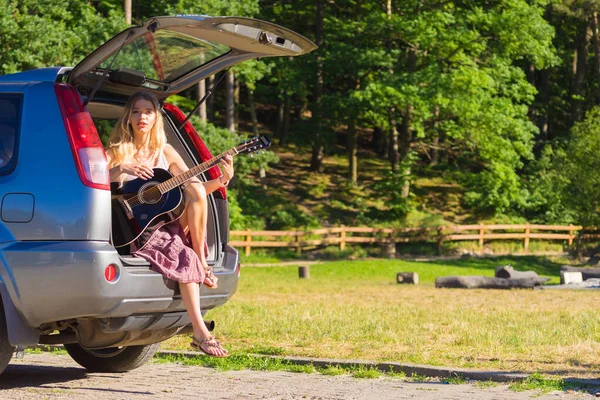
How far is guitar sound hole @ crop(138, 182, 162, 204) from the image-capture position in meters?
7.28

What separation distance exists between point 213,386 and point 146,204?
62.1 inches

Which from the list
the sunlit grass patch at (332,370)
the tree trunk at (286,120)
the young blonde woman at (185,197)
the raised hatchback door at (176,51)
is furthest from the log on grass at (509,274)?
the tree trunk at (286,120)

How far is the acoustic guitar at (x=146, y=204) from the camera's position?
7250 millimetres

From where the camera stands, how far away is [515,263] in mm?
34938

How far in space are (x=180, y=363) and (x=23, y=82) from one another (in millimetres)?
3228

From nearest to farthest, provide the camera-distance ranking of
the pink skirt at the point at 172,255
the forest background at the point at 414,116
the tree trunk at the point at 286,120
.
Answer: the pink skirt at the point at 172,255 < the forest background at the point at 414,116 < the tree trunk at the point at 286,120

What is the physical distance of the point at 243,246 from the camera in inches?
1419

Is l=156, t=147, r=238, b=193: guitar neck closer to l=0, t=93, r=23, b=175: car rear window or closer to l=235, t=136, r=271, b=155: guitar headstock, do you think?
l=235, t=136, r=271, b=155: guitar headstock

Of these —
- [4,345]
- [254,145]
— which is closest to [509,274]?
[254,145]

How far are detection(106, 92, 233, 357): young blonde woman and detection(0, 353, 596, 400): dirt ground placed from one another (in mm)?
611

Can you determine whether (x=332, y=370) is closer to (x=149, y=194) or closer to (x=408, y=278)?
(x=149, y=194)

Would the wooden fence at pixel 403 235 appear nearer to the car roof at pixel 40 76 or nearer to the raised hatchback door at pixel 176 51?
the raised hatchback door at pixel 176 51

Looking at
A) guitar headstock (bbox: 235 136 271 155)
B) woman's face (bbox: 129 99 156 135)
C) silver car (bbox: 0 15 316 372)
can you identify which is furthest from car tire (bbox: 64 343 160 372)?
guitar headstock (bbox: 235 136 271 155)

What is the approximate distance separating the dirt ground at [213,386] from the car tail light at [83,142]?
5.38 feet
